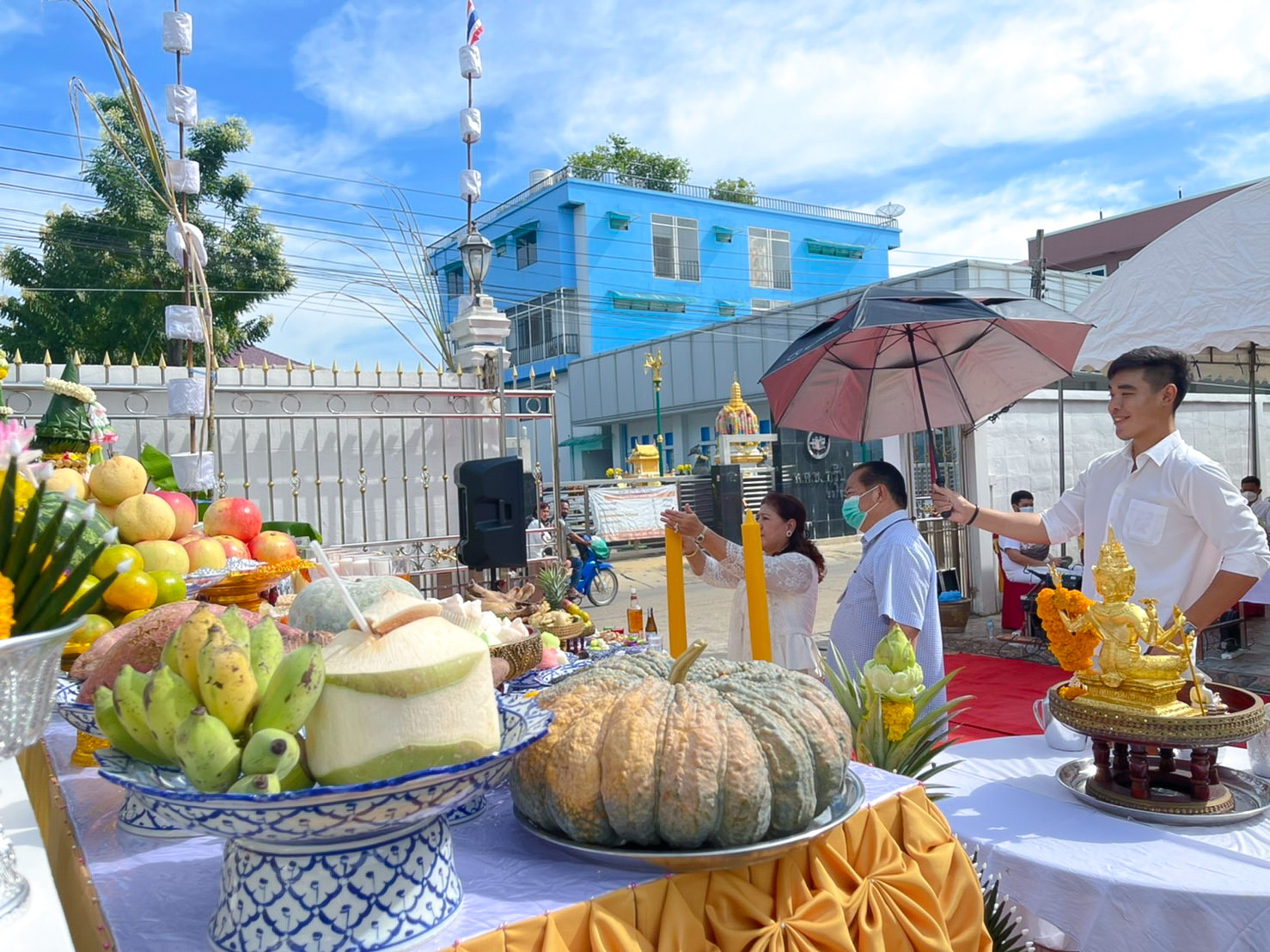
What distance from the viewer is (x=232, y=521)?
269cm

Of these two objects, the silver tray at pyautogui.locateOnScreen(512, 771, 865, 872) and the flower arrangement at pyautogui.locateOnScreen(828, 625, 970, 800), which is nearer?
the silver tray at pyautogui.locateOnScreen(512, 771, 865, 872)

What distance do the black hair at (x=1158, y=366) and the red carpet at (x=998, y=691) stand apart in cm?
275

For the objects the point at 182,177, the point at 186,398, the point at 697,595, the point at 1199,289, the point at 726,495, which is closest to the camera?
the point at 182,177

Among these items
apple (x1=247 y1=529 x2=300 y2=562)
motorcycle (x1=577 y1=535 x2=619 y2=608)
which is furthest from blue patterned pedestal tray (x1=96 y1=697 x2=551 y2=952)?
motorcycle (x1=577 y1=535 x2=619 y2=608)

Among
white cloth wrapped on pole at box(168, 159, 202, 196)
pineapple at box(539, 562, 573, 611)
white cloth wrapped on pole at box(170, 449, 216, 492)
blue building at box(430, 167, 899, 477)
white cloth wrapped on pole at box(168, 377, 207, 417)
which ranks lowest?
pineapple at box(539, 562, 573, 611)

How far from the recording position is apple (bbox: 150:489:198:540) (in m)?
2.38

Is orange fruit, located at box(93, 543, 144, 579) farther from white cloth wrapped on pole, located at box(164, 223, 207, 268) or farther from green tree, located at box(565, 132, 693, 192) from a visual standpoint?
green tree, located at box(565, 132, 693, 192)

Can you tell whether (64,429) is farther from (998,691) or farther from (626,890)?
(998,691)

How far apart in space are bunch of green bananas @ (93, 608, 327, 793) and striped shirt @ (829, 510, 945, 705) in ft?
8.95

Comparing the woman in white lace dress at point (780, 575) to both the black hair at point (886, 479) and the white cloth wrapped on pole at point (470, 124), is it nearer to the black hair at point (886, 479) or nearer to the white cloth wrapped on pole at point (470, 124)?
the black hair at point (886, 479)

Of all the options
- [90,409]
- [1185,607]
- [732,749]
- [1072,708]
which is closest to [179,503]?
[90,409]

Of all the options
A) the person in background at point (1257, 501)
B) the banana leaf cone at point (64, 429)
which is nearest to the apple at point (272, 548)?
the banana leaf cone at point (64, 429)

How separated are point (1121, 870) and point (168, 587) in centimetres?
222

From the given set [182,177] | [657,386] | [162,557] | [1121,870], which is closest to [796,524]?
[1121,870]
